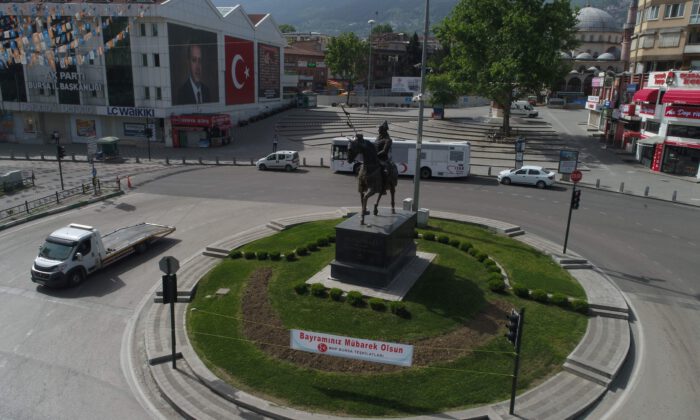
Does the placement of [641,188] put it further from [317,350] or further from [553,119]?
[553,119]

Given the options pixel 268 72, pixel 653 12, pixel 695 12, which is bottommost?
pixel 268 72

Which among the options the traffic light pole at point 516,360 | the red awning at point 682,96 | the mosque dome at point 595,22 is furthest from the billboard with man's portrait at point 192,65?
the mosque dome at point 595,22

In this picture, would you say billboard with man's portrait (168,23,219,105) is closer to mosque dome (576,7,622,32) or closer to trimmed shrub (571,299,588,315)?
trimmed shrub (571,299,588,315)

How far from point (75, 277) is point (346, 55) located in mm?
85216

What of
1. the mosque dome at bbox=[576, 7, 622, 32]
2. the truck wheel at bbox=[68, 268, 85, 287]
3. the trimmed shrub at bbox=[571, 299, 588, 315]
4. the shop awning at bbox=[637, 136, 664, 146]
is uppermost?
the mosque dome at bbox=[576, 7, 622, 32]

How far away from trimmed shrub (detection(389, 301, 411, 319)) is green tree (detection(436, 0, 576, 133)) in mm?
38916

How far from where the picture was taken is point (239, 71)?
64750 mm

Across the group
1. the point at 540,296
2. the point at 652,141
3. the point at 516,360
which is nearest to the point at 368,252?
the point at 540,296

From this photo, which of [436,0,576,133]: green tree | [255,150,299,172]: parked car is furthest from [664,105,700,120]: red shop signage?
[255,150,299,172]: parked car

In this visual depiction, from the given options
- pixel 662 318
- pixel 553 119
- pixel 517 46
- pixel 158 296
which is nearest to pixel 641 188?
pixel 517 46

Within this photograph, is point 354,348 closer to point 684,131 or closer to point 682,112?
point 682,112

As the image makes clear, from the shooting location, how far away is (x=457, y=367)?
Result: 495 inches

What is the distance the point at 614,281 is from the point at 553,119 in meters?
62.9

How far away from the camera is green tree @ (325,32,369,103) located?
95750 mm
